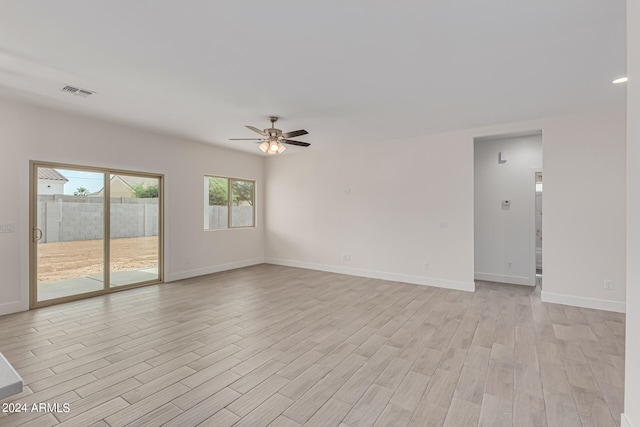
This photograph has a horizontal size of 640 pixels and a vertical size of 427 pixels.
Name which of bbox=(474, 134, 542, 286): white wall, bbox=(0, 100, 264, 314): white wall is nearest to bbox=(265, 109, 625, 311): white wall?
bbox=(474, 134, 542, 286): white wall

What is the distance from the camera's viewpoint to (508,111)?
426cm

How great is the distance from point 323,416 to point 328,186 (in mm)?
5251

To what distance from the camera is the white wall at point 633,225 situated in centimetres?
163

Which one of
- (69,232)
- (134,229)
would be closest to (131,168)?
(134,229)

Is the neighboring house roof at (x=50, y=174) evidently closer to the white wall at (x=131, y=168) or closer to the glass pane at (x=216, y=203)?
the white wall at (x=131, y=168)

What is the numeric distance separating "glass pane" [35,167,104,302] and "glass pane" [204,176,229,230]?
2001 mm

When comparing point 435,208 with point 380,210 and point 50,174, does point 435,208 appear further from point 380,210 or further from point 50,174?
point 50,174

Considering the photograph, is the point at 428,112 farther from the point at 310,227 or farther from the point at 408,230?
the point at 310,227

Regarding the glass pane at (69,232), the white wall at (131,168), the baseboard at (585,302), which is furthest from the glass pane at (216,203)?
the baseboard at (585,302)

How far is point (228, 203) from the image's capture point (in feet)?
23.3

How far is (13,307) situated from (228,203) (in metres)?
3.93

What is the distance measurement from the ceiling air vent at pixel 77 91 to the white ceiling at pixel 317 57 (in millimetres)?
132

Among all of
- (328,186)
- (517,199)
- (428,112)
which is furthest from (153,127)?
(517,199)

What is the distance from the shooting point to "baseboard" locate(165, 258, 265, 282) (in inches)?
233
